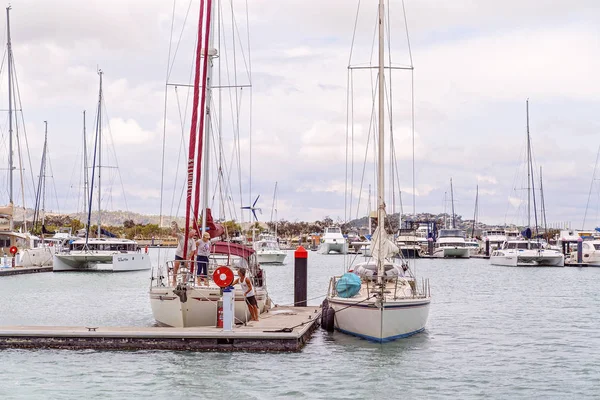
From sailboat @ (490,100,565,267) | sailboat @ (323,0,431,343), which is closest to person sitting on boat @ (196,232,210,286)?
sailboat @ (323,0,431,343)

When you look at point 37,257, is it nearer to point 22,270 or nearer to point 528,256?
point 22,270

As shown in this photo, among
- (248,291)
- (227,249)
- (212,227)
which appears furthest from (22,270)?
(248,291)

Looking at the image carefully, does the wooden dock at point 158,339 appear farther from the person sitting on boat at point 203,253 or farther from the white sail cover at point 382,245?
the white sail cover at point 382,245

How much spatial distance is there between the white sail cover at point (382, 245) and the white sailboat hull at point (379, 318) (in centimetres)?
160

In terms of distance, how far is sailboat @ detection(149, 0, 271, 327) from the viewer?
24.6 m

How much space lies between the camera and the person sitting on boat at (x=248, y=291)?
24.9m

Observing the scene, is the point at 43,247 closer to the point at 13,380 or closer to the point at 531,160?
the point at 531,160

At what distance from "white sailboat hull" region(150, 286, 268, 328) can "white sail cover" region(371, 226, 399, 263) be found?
4217 mm

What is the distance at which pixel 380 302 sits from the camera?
23.7 m

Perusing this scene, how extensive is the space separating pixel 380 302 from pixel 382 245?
7.45ft

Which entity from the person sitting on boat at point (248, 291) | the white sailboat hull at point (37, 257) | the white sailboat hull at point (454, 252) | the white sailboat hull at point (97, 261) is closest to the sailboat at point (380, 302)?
the person sitting on boat at point (248, 291)

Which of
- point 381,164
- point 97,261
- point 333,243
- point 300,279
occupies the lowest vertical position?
point 300,279

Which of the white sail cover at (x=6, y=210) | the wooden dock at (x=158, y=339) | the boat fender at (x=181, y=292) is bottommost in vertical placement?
the wooden dock at (x=158, y=339)

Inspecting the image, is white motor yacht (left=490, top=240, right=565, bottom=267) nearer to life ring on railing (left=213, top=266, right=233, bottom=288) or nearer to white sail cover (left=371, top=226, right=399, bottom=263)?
white sail cover (left=371, top=226, right=399, bottom=263)
